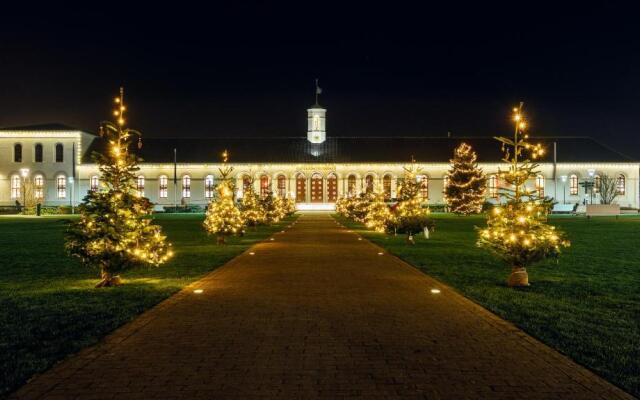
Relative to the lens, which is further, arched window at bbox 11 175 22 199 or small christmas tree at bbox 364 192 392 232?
arched window at bbox 11 175 22 199

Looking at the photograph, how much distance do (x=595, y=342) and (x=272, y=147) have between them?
77.5m

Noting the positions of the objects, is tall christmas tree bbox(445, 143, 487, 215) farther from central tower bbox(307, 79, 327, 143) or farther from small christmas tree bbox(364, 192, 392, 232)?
small christmas tree bbox(364, 192, 392, 232)

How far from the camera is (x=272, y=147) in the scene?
84000 mm

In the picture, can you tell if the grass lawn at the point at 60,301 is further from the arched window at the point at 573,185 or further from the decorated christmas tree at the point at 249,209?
the arched window at the point at 573,185

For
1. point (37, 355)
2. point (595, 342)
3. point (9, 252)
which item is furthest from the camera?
point (9, 252)

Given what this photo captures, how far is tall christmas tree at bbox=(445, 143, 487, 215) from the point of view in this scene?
6266 cm

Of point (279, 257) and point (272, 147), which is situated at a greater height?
point (272, 147)

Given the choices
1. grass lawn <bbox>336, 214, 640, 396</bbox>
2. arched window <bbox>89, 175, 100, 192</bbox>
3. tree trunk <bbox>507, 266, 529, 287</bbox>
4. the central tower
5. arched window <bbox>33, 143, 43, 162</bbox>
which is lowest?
grass lawn <bbox>336, 214, 640, 396</bbox>

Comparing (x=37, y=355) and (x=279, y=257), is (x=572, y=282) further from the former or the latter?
(x=37, y=355)

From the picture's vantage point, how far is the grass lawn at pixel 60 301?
699cm

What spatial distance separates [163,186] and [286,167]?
629 inches

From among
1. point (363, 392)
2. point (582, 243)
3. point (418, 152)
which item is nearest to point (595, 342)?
point (363, 392)

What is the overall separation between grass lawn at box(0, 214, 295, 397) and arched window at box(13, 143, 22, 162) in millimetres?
65001

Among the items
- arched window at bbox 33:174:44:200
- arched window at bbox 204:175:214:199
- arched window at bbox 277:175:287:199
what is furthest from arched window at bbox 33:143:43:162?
arched window at bbox 277:175:287:199
